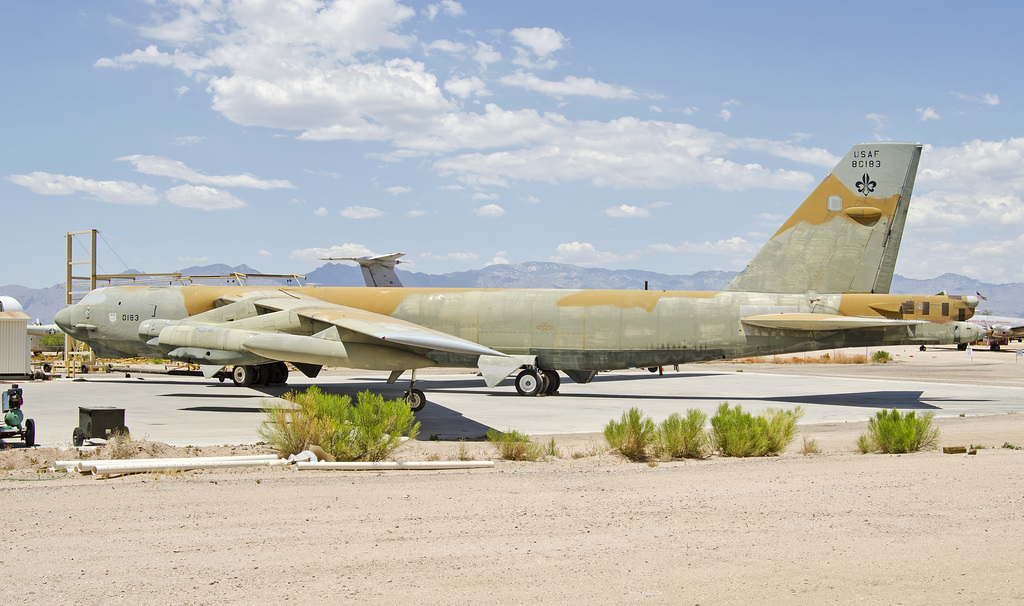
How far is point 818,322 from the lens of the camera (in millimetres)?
20891

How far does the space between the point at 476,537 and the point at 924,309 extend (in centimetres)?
1838

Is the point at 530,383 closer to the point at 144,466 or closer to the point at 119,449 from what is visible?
the point at 119,449

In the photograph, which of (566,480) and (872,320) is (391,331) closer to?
(566,480)

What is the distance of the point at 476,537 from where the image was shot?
6746mm

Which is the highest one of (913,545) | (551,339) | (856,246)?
(856,246)

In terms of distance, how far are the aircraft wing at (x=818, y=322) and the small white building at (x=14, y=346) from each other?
2246 centimetres

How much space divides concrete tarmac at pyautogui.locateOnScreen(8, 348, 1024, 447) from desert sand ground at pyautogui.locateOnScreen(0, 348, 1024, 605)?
16.7 feet

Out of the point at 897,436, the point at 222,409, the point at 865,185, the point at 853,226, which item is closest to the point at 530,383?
the point at 222,409

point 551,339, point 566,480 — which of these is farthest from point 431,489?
point 551,339

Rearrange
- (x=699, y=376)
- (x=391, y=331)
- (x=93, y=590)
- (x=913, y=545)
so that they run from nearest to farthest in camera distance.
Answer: (x=93, y=590) < (x=913, y=545) < (x=391, y=331) < (x=699, y=376)

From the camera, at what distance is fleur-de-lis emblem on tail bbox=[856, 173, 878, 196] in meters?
21.8

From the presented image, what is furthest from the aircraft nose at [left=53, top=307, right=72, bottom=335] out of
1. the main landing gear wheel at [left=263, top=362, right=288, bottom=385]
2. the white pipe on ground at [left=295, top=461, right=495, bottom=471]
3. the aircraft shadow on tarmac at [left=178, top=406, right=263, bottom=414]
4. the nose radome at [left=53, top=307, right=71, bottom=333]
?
the white pipe on ground at [left=295, top=461, right=495, bottom=471]

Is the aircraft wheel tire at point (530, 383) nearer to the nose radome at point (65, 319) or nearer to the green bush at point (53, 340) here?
the nose radome at point (65, 319)

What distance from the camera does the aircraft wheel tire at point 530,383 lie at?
23.1 meters
